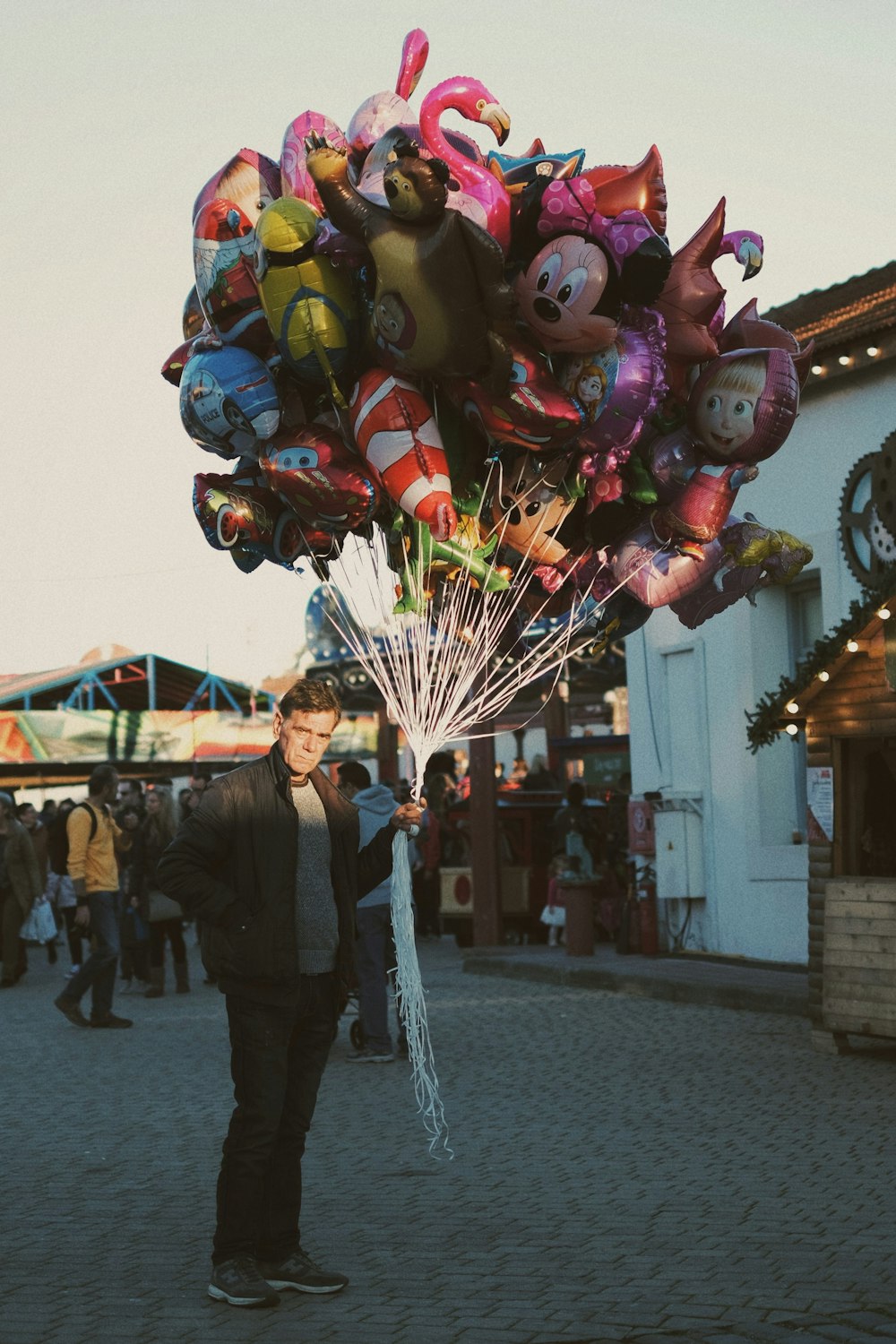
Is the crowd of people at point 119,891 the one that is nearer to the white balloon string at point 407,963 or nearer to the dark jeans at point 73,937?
the dark jeans at point 73,937

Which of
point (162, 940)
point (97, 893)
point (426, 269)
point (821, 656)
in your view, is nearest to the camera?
point (426, 269)

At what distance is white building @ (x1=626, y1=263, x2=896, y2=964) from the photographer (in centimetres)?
1673

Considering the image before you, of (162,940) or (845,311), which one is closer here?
(845,311)

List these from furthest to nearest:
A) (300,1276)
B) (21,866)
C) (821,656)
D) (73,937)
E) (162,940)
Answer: (21,866), (73,937), (162,940), (821,656), (300,1276)

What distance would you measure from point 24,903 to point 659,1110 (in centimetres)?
1225

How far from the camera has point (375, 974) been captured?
43.5ft

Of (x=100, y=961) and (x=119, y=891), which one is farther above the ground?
(x=119, y=891)

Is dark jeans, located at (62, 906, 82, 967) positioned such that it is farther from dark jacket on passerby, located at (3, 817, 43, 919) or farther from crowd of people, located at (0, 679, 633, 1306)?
crowd of people, located at (0, 679, 633, 1306)

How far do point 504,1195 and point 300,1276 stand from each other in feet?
6.00

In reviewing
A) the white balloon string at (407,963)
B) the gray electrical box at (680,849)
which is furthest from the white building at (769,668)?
the white balloon string at (407,963)

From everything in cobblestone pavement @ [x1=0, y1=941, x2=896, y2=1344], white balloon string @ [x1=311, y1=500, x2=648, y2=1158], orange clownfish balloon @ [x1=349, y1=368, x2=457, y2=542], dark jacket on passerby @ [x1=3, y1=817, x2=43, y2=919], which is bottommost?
cobblestone pavement @ [x1=0, y1=941, x2=896, y2=1344]

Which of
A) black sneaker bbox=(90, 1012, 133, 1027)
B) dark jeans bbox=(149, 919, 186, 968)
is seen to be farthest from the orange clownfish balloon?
dark jeans bbox=(149, 919, 186, 968)

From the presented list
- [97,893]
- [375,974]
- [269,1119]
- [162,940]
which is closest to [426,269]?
[269,1119]

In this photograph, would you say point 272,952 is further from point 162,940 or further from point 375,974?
point 162,940
